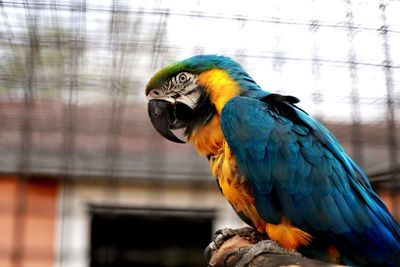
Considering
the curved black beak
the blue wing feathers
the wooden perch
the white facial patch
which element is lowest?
the wooden perch

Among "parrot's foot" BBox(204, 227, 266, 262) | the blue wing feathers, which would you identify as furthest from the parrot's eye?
"parrot's foot" BBox(204, 227, 266, 262)

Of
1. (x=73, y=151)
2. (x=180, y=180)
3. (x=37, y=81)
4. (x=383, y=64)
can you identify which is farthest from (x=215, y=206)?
(x=383, y=64)

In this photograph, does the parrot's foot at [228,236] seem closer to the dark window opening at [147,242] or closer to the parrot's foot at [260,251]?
the parrot's foot at [260,251]

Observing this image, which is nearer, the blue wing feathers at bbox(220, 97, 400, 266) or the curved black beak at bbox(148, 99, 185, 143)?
the blue wing feathers at bbox(220, 97, 400, 266)

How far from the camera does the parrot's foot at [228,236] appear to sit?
1.16 metres

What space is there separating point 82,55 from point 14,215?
1.05 m

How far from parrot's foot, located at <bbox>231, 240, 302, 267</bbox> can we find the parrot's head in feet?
0.97

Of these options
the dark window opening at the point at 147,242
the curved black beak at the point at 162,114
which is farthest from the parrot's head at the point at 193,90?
the dark window opening at the point at 147,242

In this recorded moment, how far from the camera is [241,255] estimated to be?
1.05 m

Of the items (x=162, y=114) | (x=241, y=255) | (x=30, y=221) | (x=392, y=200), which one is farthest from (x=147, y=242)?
(x=241, y=255)

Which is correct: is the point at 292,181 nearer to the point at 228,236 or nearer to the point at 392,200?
the point at 228,236

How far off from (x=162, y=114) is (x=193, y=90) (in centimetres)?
9

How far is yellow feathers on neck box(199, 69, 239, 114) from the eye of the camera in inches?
46.4

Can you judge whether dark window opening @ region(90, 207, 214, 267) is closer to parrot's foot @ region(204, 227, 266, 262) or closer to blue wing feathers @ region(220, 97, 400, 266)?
parrot's foot @ region(204, 227, 266, 262)
